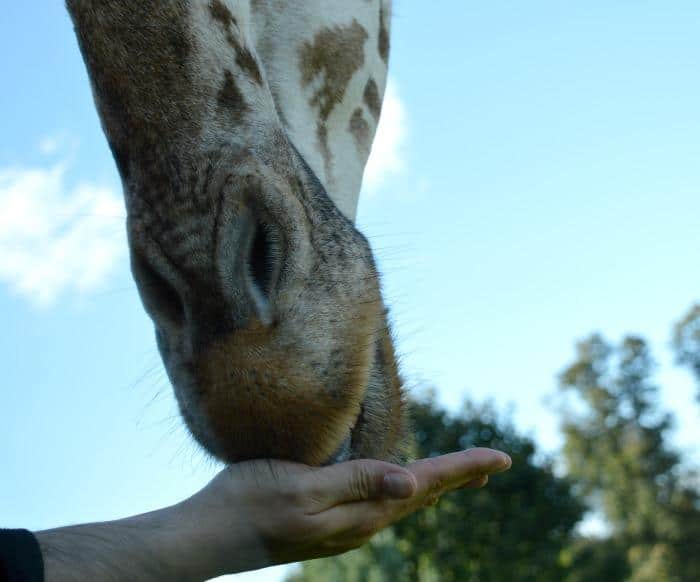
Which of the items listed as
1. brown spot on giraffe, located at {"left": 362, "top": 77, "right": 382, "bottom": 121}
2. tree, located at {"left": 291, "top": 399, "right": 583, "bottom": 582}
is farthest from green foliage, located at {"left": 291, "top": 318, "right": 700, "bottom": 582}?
brown spot on giraffe, located at {"left": 362, "top": 77, "right": 382, "bottom": 121}

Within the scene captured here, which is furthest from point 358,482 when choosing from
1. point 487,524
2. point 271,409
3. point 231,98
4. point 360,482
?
point 487,524

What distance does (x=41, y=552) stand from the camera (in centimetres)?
128

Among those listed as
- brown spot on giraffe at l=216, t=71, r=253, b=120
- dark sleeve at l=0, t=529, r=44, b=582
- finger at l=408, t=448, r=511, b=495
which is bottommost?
dark sleeve at l=0, t=529, r=44, b=582

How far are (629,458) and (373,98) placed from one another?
134 ft

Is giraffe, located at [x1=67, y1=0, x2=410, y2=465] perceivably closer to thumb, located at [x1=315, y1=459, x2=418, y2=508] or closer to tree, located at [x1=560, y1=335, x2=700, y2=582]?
thumb, located at [x1=315, y1=459, x2=418, y2=508]

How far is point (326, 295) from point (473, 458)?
0.43 metres

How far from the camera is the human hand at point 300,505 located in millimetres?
1401

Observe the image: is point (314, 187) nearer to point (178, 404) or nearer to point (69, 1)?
point (178, 404)

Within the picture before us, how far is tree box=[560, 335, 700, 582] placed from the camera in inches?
1563

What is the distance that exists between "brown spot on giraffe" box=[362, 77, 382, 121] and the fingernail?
4.29ft

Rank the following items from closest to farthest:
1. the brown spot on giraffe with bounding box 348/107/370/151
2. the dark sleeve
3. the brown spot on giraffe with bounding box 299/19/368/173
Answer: the dark sleeve → the brown spot on giraffe with bounding box 299/19/368/173 → the brown spot on giraffe with bounding box 348/107/370/151

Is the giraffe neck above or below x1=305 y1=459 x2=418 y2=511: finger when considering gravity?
above

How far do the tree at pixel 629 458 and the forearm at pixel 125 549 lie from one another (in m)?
40.4

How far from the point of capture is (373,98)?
2.47 m
